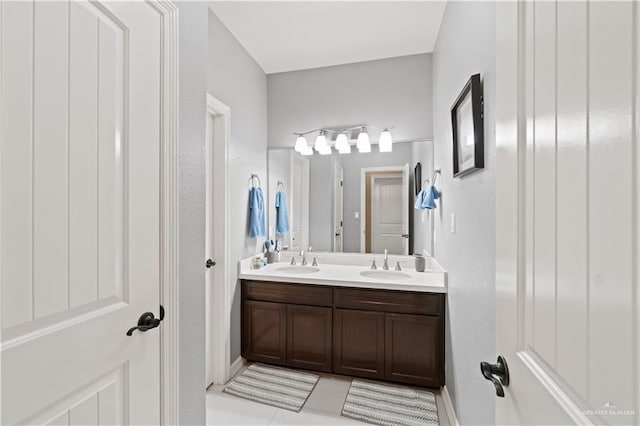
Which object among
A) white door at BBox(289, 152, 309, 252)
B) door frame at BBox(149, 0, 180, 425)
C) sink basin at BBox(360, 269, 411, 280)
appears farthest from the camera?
white door at BBox(289, 152, 309, 252)

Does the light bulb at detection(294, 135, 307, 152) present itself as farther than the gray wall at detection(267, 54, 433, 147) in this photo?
Yes

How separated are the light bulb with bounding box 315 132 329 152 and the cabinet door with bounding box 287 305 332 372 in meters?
1.46

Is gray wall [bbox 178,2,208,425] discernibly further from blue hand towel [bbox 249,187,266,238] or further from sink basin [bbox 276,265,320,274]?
sink basin [bbox 276,265,320,274]

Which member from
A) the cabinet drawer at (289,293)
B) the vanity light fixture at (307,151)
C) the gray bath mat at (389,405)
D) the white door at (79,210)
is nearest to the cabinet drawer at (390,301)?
the cabinet drawer at (289,293)

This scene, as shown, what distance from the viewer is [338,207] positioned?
9.56ft

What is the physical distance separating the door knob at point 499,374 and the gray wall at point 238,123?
6.42ft

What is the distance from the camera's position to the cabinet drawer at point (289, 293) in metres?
2.35

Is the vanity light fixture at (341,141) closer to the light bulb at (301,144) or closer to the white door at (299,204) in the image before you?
the light bulb at (301,144)

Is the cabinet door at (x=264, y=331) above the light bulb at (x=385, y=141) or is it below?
below

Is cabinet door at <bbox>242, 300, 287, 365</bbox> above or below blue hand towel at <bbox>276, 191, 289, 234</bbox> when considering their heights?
below

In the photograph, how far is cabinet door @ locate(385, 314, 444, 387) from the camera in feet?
6.97

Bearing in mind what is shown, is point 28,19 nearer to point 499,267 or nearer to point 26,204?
point 26,204

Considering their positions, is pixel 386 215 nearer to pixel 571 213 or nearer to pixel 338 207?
pixel 338 207

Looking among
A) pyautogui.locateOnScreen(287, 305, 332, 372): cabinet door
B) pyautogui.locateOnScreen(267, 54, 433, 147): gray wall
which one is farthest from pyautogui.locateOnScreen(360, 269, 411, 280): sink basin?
pyautogui.locateOnScreen(267, 54, 433, 147): gray wall
